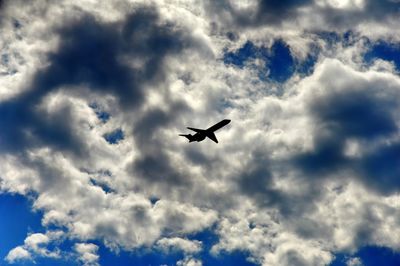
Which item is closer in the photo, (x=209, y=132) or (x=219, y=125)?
(x=219, y=125)

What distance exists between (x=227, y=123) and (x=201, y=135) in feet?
32.6

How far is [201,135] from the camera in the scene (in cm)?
17438

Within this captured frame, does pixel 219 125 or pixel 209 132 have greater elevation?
pixel 219 125

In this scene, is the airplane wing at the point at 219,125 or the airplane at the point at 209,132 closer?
the airplane wing at the point at 219,125

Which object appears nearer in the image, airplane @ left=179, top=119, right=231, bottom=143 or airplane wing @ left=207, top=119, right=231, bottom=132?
airplane wing @ left=207, top=119, right=231, bottom=132

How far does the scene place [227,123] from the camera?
172000 mm
